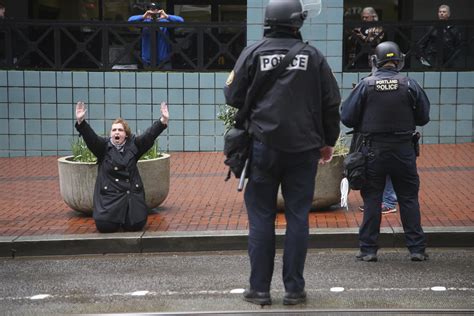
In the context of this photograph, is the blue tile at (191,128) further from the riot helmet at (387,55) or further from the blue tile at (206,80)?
the riot helmet at (387,55)

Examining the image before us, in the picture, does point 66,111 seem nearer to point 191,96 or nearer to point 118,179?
point 191,96

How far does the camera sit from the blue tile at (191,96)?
44.5 feet

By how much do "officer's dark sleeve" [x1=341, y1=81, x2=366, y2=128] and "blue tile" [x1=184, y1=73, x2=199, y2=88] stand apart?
6352 millimetres

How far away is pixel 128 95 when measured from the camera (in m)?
13.6

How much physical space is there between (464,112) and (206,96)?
4.06 m

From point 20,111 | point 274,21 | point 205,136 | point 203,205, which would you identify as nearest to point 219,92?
point 205,136

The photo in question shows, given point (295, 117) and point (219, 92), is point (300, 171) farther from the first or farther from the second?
point (219, 92)

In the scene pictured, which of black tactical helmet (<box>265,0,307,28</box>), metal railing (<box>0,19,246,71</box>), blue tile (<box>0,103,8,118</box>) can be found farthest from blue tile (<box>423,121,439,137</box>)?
black tactical helmet (<box>265,0,307,28</box>)

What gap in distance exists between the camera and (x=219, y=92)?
1359 cm

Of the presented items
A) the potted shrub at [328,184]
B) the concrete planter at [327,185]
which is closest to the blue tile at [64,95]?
the potted shrub at [328,184]

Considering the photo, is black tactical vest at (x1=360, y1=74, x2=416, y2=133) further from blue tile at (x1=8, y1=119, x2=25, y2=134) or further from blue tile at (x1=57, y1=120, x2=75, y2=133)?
blue tile at (x1=8, y1=119, x2=25, y2=134)

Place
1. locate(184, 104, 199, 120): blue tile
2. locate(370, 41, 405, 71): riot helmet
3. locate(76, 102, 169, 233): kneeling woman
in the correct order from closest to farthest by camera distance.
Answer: locate(370, 41, 405, 71): riot helmet → locate(76, 102, 169, 233): kneeling woman → locate(184, 104, 199, 120): blue tile

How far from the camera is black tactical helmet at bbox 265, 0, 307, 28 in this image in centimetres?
564

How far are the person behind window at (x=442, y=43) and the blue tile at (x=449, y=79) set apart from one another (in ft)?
0.64
